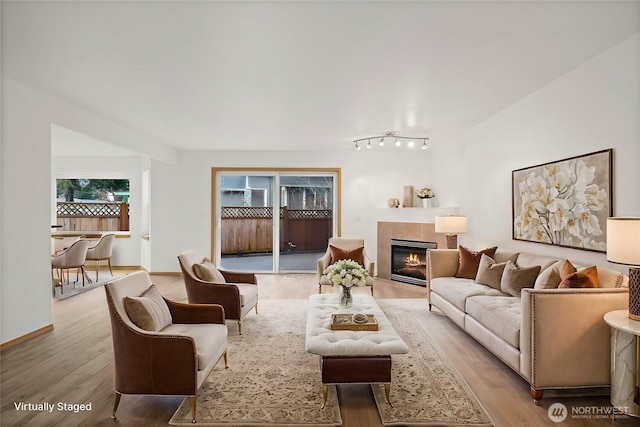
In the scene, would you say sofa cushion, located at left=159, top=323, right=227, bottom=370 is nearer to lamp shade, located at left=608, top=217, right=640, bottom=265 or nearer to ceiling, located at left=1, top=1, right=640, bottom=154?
ceiling, located at left=1, top=1, right=640, bottom=154

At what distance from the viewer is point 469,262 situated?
4.52 meters

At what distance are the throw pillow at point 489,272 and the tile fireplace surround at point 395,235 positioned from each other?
1.84 m

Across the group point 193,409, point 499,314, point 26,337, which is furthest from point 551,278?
point 26,337

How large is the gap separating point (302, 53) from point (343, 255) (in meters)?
3.46

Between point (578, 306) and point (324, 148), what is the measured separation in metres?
5.30

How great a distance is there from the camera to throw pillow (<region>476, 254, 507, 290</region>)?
3885mm

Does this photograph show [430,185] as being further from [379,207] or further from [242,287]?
[242,287]

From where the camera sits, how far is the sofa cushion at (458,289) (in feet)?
12.3

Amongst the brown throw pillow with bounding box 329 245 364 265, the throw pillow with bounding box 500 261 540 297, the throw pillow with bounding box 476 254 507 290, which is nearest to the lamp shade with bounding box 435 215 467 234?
the throw pillow with bounding box 476 254 507 290

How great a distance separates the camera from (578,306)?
2.51 m

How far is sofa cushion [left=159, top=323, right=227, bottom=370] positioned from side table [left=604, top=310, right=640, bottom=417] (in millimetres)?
2610

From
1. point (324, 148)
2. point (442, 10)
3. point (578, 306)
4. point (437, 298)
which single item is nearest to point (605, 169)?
point (578, 306)

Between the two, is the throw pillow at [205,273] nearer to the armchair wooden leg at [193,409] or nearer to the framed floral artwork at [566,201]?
the armchair wooden leg at [193,409]

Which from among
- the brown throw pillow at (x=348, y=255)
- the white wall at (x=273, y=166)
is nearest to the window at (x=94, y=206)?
the white wall at (x=273, y=166)
